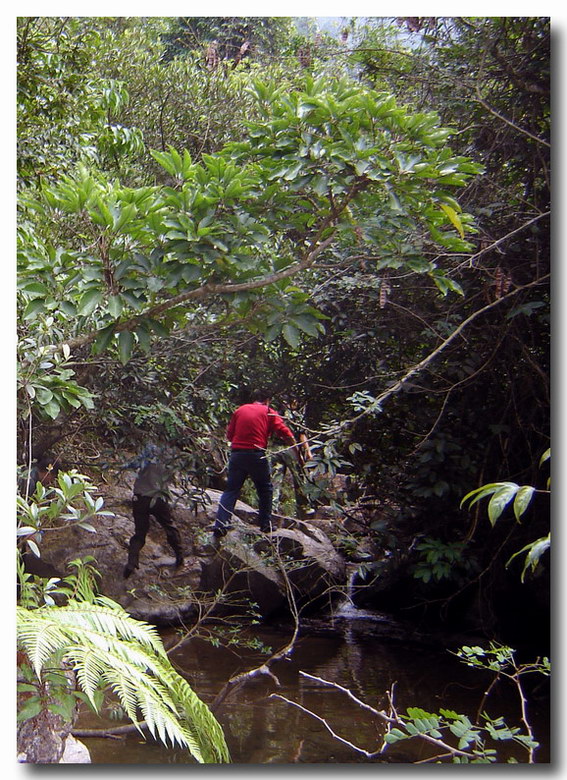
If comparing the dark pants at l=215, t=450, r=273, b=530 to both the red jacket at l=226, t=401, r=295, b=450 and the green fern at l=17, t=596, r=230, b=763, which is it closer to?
the red jacket at l=226, t=401, r=295, b=450

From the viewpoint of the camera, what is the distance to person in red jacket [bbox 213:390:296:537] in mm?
2398

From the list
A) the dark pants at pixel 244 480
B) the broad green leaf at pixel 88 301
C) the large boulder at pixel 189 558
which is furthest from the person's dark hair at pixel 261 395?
the broad green leaf at pixel 88 301

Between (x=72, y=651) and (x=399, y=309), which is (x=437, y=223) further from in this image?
(x=72, y=651)

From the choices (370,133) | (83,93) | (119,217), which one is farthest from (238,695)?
(83,93)

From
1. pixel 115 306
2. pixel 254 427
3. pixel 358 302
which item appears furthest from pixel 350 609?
pixel 115 306

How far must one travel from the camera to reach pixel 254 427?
2424mm

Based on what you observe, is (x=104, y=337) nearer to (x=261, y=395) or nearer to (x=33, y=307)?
(x=33, y=307)

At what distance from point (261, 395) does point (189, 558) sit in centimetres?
62

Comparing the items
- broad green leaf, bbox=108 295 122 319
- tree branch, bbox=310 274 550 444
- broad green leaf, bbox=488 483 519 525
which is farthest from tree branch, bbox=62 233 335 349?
broad green leaf, bbox=488 483 519 525

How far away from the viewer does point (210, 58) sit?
8.35 ft

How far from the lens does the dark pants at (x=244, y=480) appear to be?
2387mm

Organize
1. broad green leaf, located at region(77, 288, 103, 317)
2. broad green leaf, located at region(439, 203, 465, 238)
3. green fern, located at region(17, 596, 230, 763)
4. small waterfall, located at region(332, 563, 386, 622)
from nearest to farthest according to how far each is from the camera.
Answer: green fern, located at region(17, 596, 230, 763), broad green leaf, located at region(77, 288, 103, 317), broad green leaf, located at region(439, 203, 465, 238), small waterfall, located at region(332, 563, 386, 622)

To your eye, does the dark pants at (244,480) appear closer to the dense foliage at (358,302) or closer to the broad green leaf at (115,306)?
the dense foliage at (358,302)

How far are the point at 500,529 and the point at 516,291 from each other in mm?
833
